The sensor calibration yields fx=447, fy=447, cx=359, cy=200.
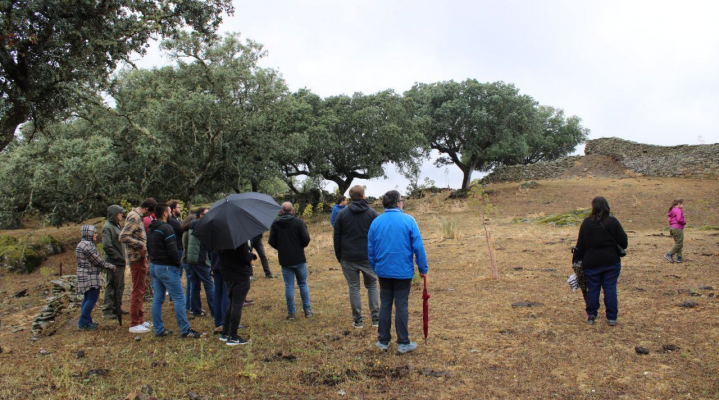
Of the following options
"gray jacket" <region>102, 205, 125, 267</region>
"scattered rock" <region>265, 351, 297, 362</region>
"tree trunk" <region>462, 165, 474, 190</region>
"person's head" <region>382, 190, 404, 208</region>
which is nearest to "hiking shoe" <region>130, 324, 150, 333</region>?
→ "gray jacket" <region>102, 205, 125, 267</region>

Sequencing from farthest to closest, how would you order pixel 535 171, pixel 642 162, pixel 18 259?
pixel 535 171 → pixel 642 162 → pixel 18 259

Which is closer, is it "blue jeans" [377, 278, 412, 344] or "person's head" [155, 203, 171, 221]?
"blue jeans" [377, 278, 412, 344]

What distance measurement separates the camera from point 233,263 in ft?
18.7

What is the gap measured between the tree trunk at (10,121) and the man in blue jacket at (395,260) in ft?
21.5

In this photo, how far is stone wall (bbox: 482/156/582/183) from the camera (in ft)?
109

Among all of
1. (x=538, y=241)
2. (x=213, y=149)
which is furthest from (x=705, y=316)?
(x=213, y=149)

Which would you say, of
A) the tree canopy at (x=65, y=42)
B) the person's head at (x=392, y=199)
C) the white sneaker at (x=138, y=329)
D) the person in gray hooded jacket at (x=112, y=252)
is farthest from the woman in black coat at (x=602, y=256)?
the tree canopy at (x=65, y=42)

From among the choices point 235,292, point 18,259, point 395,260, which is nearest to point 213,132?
point 18,259

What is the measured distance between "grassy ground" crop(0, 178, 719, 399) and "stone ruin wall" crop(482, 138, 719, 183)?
2095 cm

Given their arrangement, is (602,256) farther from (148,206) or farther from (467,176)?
(467,176)

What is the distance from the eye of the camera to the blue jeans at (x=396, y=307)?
5188mm

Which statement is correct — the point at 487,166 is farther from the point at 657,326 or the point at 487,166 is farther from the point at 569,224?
the point at 657,326

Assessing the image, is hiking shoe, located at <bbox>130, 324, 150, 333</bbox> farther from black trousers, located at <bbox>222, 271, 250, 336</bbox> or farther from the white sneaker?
black trousers, located at <bbox>222, 271, 250, 336</bbox>

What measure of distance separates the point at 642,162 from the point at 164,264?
32848 millimetres
